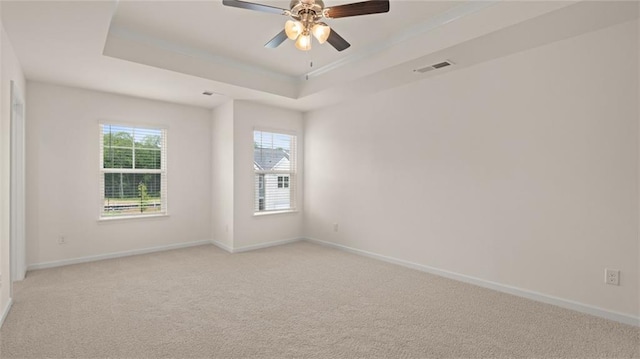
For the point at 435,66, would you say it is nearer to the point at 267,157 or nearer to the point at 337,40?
the point at 337,40

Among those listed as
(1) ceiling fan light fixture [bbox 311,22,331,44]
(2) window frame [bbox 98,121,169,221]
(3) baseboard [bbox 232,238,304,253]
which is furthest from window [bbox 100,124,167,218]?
(1) ceiling fan light fixture [bbox 311,22,331,44]

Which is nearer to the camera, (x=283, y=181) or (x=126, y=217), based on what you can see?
(x=126, y=217)

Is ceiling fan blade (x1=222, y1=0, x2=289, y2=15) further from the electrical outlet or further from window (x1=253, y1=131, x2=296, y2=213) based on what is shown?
the electrical outlet

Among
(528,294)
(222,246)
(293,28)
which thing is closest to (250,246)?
(222,246)

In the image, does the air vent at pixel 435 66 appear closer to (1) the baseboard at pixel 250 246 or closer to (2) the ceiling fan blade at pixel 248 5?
(2) the ceiling fan blade at pixel 248 5

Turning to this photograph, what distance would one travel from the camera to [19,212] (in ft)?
12.6

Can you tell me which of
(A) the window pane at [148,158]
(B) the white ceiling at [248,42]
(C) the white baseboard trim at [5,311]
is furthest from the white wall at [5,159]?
(A) the window pane at [148,158]

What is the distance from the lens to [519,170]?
337 cm

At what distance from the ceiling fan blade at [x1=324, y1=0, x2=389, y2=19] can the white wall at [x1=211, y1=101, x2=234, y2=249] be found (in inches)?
122

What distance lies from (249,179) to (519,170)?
378 centimetres

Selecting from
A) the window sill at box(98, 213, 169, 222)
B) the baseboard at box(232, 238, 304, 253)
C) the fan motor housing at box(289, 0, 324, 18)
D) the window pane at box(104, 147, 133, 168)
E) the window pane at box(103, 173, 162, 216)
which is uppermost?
the fan motor housing at box(289, 0, 324, 18)

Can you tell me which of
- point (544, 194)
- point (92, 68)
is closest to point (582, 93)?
point (544, 194)

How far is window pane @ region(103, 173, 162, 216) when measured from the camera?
4855mm

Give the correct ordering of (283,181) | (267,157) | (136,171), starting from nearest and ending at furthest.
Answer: (136,171) < (267,157) < (283,181)
